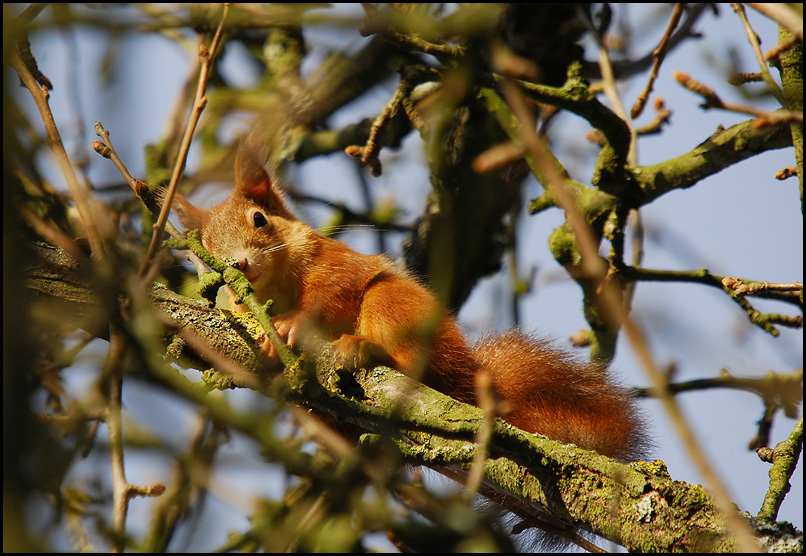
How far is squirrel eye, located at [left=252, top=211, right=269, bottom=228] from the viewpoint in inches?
146

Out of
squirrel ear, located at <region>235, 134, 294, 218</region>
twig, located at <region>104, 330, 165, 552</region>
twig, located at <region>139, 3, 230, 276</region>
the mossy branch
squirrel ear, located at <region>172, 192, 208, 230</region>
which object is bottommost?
twig, located at <region>104, 330, 165, 552</region>

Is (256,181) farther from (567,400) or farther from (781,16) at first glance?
(781,16)

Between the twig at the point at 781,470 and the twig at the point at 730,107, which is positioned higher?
the twig at the point at 730,107

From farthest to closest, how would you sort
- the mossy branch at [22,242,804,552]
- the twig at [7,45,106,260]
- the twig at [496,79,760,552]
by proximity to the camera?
1. the mossy branch at [22,242,804,552]
2. the twig at [7,45,106,260]
3. the twig at [496,79,760,552]

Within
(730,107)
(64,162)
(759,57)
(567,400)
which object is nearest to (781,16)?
(730,107)

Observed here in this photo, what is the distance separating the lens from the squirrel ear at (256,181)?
3.65 m

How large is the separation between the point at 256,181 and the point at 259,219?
23 cm

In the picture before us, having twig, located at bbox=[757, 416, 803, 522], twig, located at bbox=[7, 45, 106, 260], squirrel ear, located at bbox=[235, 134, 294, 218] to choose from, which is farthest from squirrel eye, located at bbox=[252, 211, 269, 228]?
twig, located at bbox=[757, 416, 803, 522]

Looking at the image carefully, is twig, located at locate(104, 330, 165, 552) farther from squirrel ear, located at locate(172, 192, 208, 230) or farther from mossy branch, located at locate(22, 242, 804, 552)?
squirrel ear, located at locate(172, 192, 208, 230)

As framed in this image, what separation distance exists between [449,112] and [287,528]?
5.45 ft

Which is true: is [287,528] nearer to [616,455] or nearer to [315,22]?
[616,455]

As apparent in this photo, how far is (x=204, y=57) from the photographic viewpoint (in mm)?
1990

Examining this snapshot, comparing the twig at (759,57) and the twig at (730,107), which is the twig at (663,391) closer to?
the twig at (730,107)

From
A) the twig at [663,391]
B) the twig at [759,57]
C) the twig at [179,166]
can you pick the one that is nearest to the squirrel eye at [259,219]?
the twig at [179,166]
